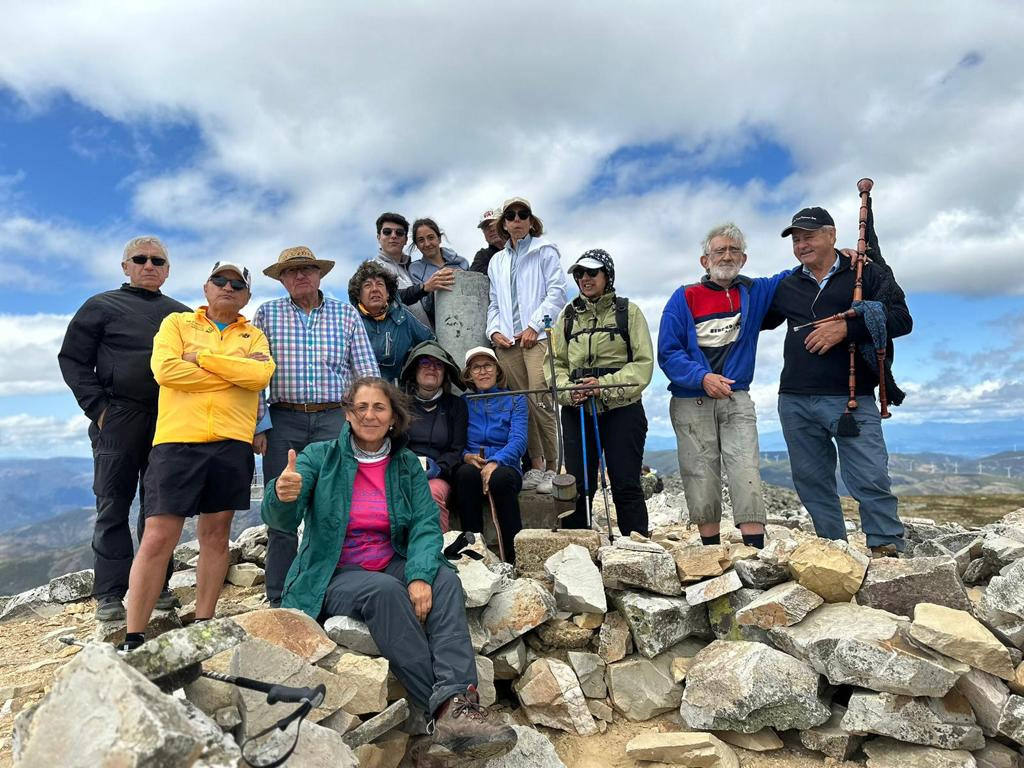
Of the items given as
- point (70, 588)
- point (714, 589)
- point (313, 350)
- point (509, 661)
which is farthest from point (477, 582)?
point (70, 588)

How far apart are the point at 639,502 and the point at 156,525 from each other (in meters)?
5.24

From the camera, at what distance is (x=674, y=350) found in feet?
24.6

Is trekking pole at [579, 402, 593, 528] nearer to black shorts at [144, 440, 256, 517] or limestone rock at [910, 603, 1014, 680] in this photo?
limestone rock at [910, 603, 1014, 680]

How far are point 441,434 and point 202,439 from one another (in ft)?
10.0

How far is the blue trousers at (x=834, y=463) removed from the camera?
6.91 m

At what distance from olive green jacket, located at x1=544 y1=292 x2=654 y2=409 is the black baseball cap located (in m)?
2.11

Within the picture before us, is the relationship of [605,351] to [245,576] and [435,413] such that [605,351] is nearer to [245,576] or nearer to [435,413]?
[435,413]

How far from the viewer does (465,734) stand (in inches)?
170

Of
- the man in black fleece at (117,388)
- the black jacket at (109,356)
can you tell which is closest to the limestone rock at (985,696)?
the man in black fleece at (117,388)

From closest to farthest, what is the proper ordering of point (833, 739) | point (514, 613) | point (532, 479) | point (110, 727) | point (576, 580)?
point (110, 727) < point (833, 739) < point (514, 613) < point (576, 580) < point (532, 479)

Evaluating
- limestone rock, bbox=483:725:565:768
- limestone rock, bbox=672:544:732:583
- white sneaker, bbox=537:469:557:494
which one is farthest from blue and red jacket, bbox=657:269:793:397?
limestone rock, bbox=483:725:565:768

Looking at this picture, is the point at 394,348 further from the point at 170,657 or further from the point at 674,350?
the point at 170,657

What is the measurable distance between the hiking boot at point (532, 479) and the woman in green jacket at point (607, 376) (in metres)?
0.88

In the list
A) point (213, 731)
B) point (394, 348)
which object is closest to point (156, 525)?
point (213, 731)
